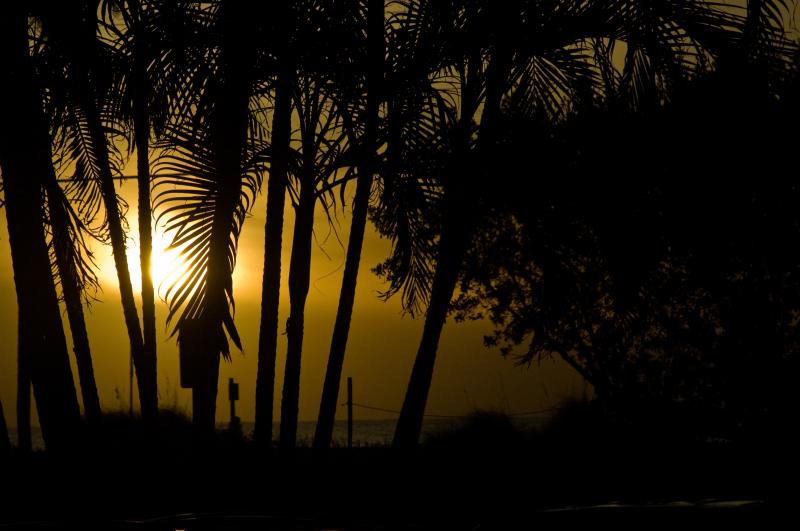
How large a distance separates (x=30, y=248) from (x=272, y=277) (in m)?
2.02

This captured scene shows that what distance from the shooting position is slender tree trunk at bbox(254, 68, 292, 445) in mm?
8242

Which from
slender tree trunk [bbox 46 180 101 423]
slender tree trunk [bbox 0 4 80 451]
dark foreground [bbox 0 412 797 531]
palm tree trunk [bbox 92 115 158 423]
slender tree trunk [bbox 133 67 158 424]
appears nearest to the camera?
Result: slender tree trunk [bbox 0 4 80 451]

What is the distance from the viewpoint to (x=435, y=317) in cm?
831

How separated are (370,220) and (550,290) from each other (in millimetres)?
6821

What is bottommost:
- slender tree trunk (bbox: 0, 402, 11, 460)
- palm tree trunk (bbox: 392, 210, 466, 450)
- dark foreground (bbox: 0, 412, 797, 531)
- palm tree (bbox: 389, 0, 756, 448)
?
dark foreground (bbox: 0, 412, 797, 531)

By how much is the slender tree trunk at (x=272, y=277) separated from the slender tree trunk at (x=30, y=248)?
157 cm

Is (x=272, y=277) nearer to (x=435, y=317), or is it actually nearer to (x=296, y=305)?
(x=296, y=305)

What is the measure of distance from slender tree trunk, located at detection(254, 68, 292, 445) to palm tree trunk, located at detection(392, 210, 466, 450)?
1222mm

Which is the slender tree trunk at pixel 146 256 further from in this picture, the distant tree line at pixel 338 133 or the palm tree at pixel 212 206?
the palm tree at pixel 212 206

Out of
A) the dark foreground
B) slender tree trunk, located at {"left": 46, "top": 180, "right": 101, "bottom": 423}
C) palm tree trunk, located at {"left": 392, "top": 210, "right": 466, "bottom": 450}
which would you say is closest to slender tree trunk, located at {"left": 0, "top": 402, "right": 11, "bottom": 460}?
the dark foreground

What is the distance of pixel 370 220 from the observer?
15625 millimetres

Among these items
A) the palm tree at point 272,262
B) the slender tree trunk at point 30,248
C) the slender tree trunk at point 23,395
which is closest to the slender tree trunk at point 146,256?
the palm tree at point 272,262

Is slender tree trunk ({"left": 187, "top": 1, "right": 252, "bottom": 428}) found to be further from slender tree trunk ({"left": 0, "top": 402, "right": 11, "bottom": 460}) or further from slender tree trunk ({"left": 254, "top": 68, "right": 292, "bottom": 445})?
slender tree trunk ({"left": 0, "top": 402, "right": 11, "bottom": 460})

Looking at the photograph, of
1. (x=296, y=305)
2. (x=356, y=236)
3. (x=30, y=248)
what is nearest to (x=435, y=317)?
(x=356, y=236)
